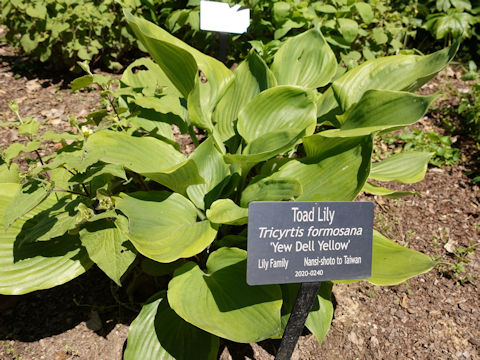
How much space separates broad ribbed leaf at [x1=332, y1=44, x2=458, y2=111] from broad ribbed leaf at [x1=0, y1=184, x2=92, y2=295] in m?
1.36

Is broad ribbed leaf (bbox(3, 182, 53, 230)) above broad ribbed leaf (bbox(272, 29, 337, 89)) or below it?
below

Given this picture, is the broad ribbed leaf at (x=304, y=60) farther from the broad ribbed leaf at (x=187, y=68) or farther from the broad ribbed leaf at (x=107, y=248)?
the broad ribbed leaf at (x=107, y=248)

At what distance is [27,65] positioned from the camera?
3.38 metres

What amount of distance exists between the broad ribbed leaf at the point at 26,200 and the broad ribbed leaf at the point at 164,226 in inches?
10.0

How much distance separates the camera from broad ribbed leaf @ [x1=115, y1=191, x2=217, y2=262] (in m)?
1.36

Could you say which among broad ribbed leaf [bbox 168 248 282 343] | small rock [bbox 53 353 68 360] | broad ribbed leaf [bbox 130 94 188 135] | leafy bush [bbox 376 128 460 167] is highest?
broad ribbed leaf [bbox 130 94 188 135]

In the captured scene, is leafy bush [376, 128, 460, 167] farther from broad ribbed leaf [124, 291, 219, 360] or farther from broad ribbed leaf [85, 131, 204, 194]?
broad ribbed leaf [124, 291, 219, 360]

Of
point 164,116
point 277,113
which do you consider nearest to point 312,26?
point 277,113

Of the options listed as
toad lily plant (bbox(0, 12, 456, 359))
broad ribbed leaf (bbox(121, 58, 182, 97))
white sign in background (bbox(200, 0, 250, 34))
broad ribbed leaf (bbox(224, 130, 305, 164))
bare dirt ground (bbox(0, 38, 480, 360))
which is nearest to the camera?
toad lily plant (bbox(0, 12, 456, 359))

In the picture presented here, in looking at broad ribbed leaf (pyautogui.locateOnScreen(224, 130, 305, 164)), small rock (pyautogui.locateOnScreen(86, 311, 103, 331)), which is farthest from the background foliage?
small rock (pyautogui.locateOnScreen(86, 311, 103, 331))

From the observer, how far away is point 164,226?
1.49 meters

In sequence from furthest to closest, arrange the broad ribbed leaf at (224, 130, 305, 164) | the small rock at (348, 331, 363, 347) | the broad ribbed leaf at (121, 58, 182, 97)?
the broad ribbed leaf at (121, 58, 182, 97), the small rock at (348, 331, 363, 347), the broad ribbed leaf at (224, 130, 305, 164)

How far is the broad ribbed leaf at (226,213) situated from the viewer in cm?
141

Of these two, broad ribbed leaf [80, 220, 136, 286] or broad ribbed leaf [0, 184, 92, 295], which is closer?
broad ribbed leaf [80, 220, 136, 286]
